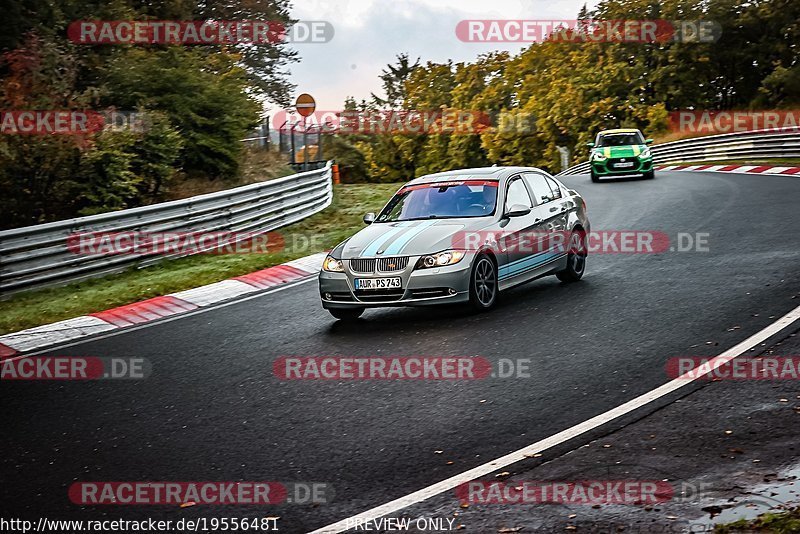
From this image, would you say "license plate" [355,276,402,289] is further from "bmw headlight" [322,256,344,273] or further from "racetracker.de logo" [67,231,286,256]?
"racetracker.de logo" [67,231,286,256]

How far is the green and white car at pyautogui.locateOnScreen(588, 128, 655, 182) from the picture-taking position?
1178 inches

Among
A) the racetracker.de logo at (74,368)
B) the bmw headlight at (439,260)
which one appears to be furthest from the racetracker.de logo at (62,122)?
the bmw headlight at (439,260)

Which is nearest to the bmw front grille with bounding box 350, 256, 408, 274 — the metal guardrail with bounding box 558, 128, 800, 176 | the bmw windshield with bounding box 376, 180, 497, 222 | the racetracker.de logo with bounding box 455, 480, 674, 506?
the bmw windshield with bounding box 376, 180, 497, 222

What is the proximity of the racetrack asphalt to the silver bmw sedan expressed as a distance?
0.32 m

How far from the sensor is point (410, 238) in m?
10.7

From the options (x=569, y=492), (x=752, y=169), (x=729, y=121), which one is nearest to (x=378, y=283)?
(x=569, y=492)

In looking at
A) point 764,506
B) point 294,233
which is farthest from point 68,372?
point 294,233

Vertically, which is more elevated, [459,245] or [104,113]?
[104,113]

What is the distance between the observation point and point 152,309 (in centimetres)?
1280

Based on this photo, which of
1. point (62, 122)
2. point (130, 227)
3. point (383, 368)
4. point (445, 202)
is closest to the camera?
point (383, 368)

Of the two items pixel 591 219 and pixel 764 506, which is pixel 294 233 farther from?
pixel 764 506

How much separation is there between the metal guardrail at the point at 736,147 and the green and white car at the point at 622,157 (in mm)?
6630

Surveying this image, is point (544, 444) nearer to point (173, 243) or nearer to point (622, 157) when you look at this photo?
point (173, 243)

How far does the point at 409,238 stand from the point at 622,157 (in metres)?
20.7
